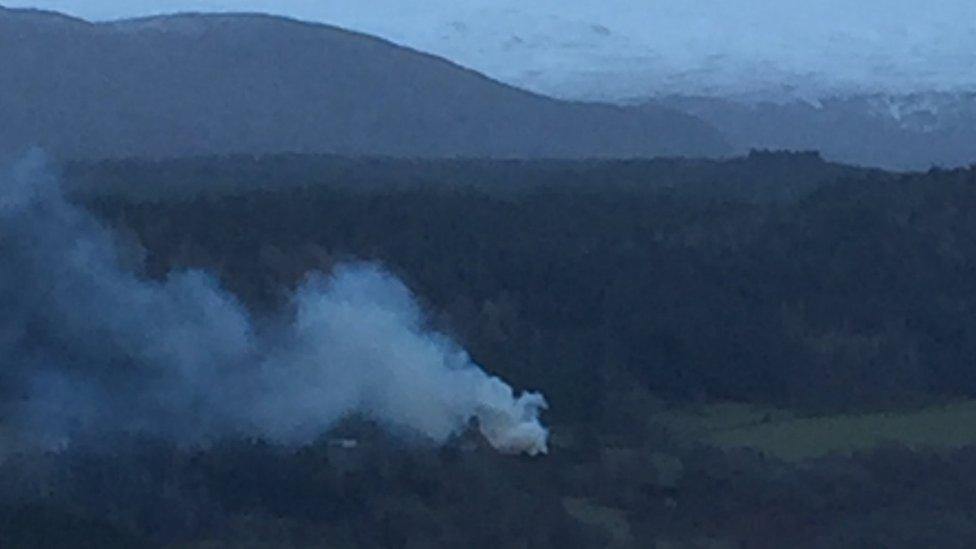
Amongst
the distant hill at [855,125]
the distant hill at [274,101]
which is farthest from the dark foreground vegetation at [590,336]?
the distant hill at [855,125]

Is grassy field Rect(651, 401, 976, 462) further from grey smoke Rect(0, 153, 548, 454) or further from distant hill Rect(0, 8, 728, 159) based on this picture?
distant hill Rect(0, 8, 728, 159)

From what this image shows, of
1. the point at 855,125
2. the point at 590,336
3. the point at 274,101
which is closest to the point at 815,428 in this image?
the point at 590,336

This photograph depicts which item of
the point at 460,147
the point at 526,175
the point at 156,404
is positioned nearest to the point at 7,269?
the point at 156,404

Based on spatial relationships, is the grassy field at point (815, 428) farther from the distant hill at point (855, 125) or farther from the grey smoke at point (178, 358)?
the distant hill at point (855, 125)

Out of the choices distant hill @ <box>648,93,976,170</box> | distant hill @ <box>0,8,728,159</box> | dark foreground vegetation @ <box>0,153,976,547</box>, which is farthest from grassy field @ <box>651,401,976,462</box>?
distant hill @ <box>648,93,976,170</box>

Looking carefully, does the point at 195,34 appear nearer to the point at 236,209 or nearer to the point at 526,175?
the point at 526,175

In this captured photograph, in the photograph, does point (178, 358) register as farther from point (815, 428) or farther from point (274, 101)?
point (274, 101)
